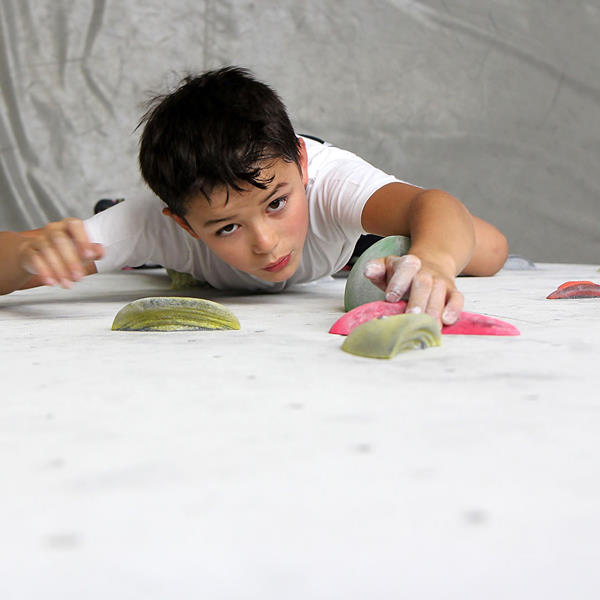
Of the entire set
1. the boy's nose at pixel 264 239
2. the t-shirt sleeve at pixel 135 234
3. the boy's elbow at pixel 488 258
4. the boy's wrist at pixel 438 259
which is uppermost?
the boy's wrist at pixel 438 259

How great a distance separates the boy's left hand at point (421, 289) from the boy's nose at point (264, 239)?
0.85ft

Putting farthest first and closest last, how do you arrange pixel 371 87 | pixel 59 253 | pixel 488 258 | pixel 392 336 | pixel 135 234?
pixel 371 87 < pixel 488 258 < pixel 135 234 < pixel 59 253 < pixel 392 336

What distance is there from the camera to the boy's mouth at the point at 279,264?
114cm

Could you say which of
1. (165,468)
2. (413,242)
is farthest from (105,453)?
(413,242)

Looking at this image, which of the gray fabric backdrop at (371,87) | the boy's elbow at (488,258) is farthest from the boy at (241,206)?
the gray fabric backdrop at (371,87)

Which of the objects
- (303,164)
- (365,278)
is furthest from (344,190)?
(365,278)

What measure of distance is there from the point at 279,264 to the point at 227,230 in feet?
0.36

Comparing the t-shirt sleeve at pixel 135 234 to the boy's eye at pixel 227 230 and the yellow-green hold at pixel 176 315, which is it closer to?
the boy's eye at pixel 227 230

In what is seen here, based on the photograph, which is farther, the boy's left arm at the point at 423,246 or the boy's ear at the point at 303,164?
the boy's ear at the point at 303,164

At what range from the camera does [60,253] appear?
101 cm

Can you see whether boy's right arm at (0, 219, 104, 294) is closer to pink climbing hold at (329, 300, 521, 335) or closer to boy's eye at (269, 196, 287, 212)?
boy's eye at (269, 196, 287, 212)

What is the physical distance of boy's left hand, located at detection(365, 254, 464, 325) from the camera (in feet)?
2.51

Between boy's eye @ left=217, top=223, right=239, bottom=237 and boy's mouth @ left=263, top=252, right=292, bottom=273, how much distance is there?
88mm

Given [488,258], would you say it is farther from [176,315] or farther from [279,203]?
[176,315]
